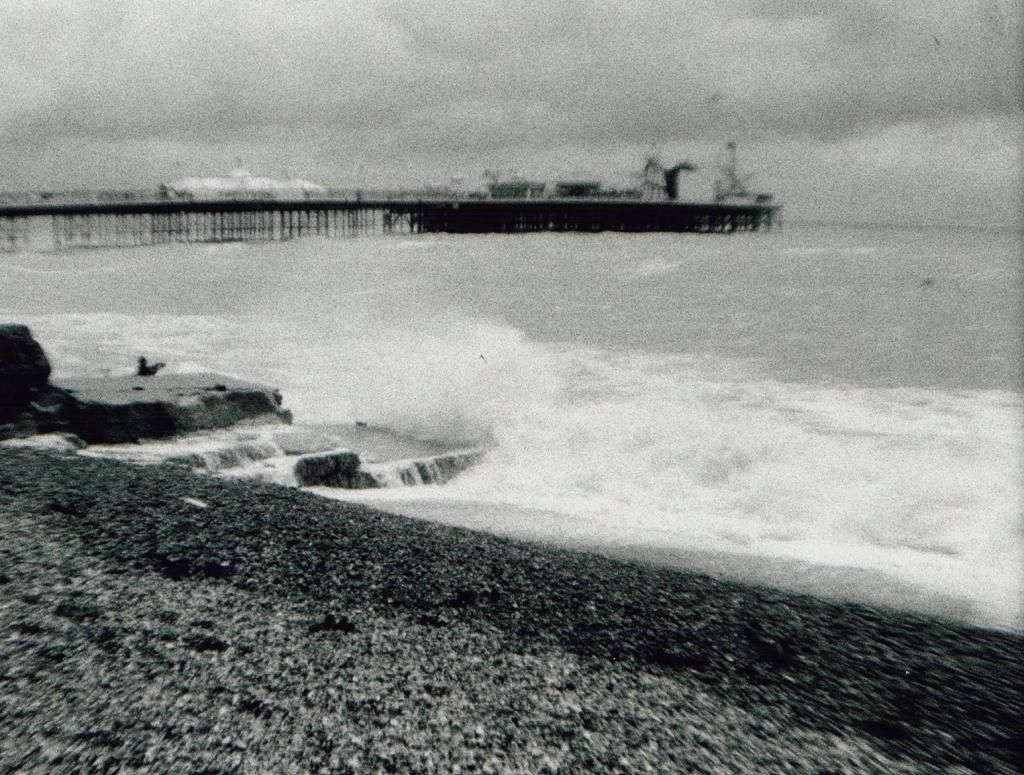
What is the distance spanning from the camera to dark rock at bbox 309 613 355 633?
329 centimetres

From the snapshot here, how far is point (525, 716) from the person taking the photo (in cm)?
274

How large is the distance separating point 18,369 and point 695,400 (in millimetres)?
6993

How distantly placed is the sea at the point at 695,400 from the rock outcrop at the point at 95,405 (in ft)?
5.58

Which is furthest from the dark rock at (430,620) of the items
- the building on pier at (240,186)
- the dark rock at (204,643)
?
the building on pier at (240,186)

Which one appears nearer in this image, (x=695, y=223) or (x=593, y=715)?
(x=593, y=715)

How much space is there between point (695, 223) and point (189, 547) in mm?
72037

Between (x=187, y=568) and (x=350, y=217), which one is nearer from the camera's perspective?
(x=187, y=568)

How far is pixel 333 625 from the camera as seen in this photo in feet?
10.9

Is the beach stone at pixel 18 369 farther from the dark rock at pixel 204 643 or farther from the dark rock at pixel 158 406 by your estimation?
the dark rock at pixel 204 643

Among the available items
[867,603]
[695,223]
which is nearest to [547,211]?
[695,223]

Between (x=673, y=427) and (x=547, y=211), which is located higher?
(x=547, y=211)

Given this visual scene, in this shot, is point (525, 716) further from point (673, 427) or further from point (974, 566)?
point (673, 427)

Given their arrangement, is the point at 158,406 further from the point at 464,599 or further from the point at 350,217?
the point at 350,217

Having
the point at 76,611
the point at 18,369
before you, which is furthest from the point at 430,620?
the point at 18,369
